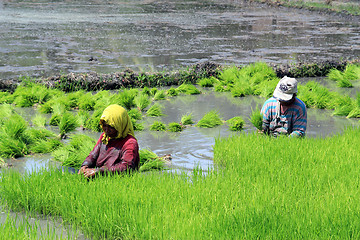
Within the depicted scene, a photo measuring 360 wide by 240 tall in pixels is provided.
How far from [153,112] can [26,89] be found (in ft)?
7.40

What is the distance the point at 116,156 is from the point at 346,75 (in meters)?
6.79

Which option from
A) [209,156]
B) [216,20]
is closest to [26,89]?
[209,156]

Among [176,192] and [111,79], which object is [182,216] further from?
[111,79]

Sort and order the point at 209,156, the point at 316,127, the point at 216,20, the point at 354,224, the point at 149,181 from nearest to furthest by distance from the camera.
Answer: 1. the point at 354,224
2. the point at 149,181
3. the point at 209,156
4. the point at 316,127
5. the point at 216,20

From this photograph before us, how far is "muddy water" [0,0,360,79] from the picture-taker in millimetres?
11523

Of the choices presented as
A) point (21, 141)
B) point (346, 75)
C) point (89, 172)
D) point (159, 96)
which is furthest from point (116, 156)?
point (346, 75)

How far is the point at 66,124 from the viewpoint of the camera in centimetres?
575

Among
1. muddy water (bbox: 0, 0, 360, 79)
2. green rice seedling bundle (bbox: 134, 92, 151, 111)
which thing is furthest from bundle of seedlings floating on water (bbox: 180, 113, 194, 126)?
muddy water (bbox: 0, 0, 360, 79)

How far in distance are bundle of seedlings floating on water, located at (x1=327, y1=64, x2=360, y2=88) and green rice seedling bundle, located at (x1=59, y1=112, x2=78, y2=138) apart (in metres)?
5.33

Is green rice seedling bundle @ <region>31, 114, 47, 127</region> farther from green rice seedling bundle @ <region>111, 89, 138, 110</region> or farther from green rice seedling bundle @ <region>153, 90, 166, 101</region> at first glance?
green rice seedling bundle @ <region>153, 90, 166, 101</region>

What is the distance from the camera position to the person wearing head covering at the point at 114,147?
3.74 metres

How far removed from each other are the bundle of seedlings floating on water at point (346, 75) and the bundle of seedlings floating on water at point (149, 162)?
5.34 m

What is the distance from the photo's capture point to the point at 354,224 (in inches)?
118

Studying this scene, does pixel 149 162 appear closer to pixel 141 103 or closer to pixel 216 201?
pixel 216 201
